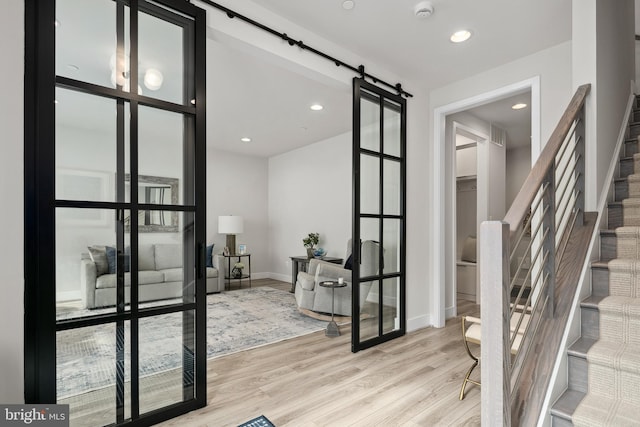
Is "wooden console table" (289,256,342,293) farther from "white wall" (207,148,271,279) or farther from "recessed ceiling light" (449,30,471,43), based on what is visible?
"recessed ceiling light" (449,30,471,43)

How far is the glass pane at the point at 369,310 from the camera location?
3.22 meters

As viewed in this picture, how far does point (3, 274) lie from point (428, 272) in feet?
11.9

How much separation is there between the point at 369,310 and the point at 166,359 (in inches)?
75.7

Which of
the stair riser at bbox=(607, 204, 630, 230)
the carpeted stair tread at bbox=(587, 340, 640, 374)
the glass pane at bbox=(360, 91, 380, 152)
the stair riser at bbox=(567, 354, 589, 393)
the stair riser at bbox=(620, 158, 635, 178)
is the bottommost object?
the stair riser at bbox=(567, 354, 589, 393)

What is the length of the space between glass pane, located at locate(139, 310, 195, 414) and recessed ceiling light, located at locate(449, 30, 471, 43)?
2.90 metres

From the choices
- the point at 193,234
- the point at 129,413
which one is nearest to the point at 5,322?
the point at 129,413

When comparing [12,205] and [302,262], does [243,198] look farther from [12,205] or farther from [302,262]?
[12,205]

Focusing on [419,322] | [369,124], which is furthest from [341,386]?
[369,124]

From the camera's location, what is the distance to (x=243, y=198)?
7.27 metres

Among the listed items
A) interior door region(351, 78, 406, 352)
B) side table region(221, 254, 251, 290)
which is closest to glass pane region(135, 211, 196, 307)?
interior door region(351, 78, 406, 352)

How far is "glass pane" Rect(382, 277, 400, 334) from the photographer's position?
3404 millimetres

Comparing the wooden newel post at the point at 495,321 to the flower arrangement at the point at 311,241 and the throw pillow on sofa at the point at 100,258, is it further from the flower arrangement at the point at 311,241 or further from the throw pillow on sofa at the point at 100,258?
the flower arrangement at the point at 311,241

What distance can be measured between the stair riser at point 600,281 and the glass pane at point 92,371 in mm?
2540

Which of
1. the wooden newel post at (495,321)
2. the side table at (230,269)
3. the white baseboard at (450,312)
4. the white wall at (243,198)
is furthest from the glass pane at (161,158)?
the white wall at (243,198)
